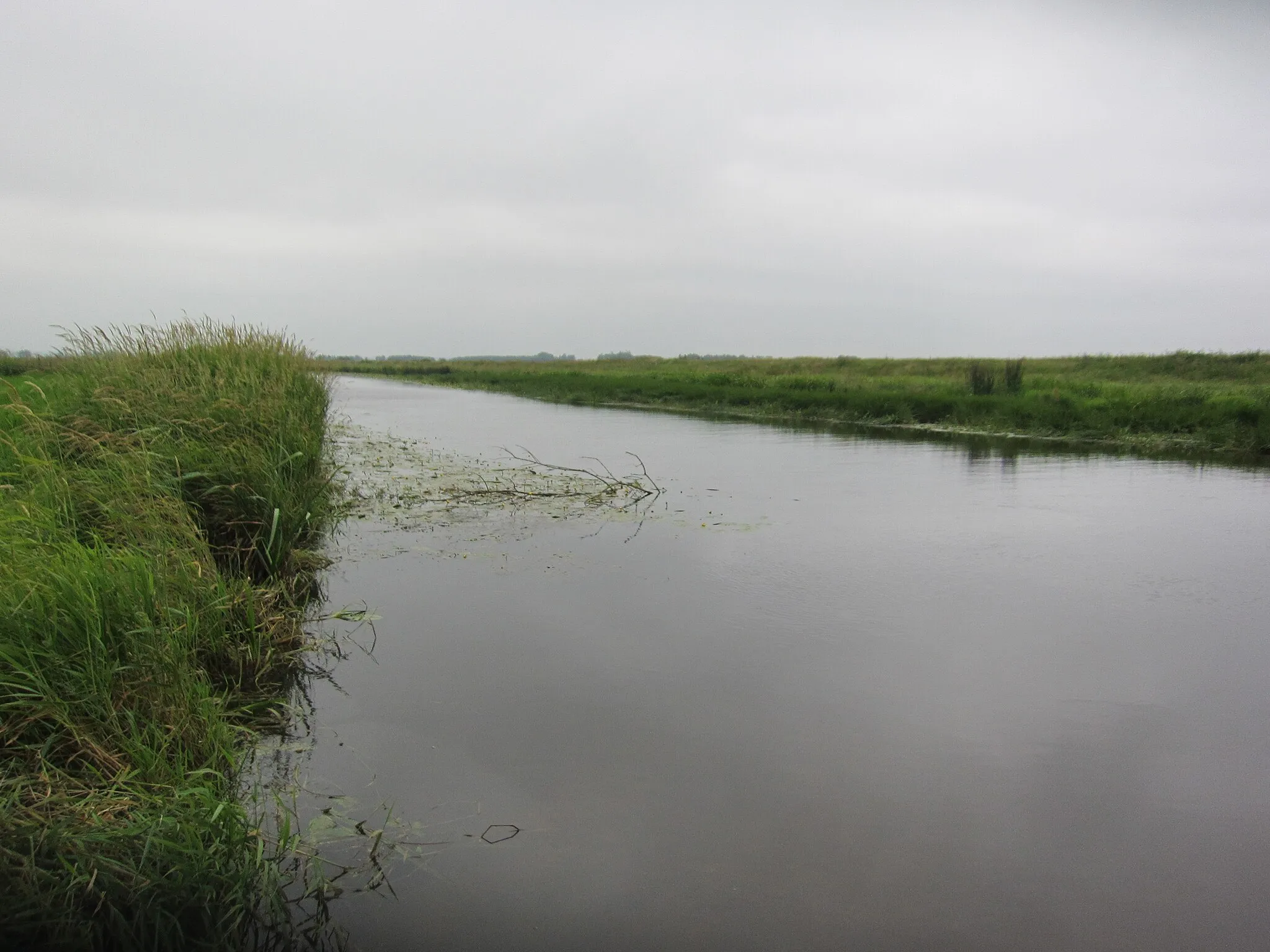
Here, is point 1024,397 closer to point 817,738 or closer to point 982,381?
point 982,381

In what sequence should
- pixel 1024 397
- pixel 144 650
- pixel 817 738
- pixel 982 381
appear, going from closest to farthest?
pixel 144 650, pixel 817 738, pixel 1024 397, pixel 982 381

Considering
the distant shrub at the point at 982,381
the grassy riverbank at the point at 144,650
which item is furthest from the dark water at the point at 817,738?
the distant shrub at the point at 982,381

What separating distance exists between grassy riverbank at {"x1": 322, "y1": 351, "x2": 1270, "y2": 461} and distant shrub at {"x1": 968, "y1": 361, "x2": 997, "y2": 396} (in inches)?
1.9

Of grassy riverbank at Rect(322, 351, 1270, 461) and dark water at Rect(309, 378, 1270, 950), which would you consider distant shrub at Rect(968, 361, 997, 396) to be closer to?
grassy riverbank at Rect(322, 351, 1270, 461)

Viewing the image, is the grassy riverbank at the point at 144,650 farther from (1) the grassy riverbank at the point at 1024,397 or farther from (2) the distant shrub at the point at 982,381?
(2) the distant shrub at the point at 982,381

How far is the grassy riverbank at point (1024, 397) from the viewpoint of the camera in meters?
17.7

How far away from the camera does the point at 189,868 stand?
264 cm

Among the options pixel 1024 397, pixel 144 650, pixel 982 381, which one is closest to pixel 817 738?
pixel 144 650

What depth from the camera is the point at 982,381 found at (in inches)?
985

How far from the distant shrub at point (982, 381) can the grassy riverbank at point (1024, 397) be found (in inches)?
1.9

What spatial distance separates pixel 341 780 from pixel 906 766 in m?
2.57

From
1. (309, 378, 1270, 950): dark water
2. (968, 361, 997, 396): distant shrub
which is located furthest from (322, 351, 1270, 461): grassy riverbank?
(309, 378, 1270, 950): dark water

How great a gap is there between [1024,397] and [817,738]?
68.6 ft

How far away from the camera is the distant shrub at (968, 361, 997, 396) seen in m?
24.7
